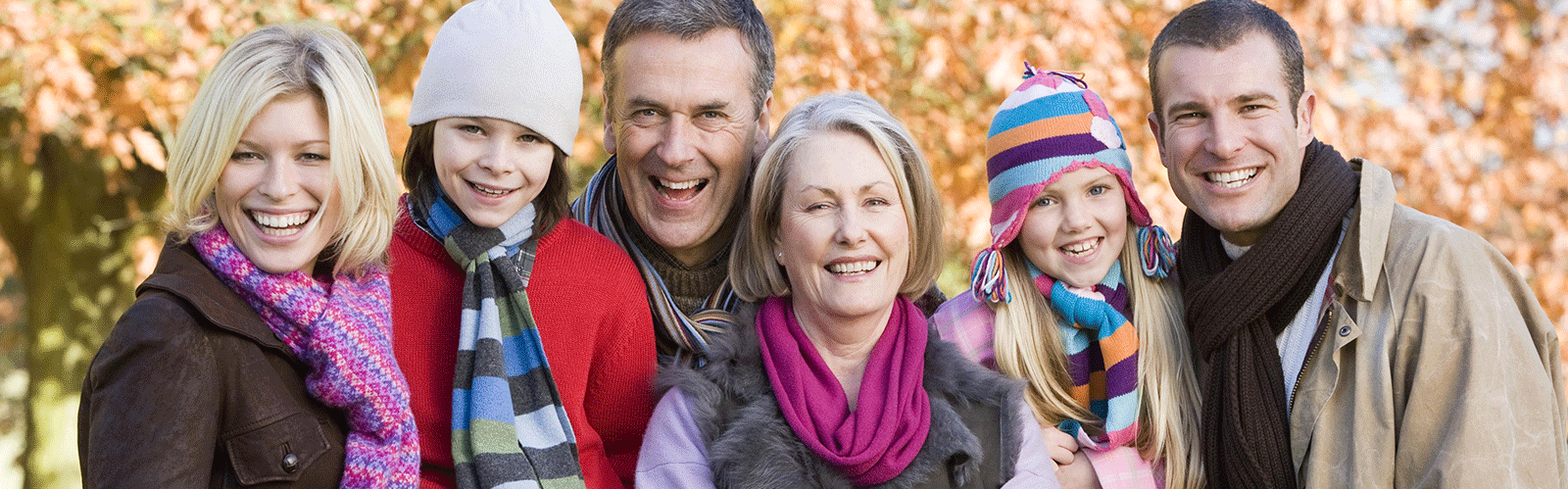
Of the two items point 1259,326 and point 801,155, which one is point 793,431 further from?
point 1259,326

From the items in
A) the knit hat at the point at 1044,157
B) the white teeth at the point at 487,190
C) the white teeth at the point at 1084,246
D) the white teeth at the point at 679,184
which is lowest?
the white teeth at the point at 487,190

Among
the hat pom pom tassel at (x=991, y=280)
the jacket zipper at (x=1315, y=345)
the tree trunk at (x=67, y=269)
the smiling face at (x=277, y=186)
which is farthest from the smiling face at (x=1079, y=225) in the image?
the tree trunk at (x=67, y=269)

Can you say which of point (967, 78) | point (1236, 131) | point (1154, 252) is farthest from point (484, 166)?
point (967, 78)

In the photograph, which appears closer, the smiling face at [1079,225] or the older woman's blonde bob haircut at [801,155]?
the older woman's blonde bob haircut at [801,155]

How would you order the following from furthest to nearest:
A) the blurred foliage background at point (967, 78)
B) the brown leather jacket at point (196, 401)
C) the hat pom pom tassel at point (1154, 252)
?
the blurred foliage background at point (967, 78)
the hat pom pom tassel at point (1154, 252)
the brown leather jacket at point (196, 401)

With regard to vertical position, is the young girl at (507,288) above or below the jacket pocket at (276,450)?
above

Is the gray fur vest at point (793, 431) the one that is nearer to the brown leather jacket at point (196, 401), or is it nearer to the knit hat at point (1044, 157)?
the knit hat at point (1044, 157)

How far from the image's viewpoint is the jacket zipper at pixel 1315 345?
9.22ft

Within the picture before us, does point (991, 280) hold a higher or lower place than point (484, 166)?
lower

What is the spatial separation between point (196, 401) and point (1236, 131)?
7.79 ft

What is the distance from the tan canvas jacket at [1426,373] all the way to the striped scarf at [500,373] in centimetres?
174

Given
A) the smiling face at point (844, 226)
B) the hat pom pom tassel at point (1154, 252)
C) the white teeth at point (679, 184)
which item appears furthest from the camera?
the white teeth at point (679, 184)

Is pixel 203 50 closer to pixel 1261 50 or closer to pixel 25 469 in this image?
pixel 25 469

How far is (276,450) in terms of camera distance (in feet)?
7.23
